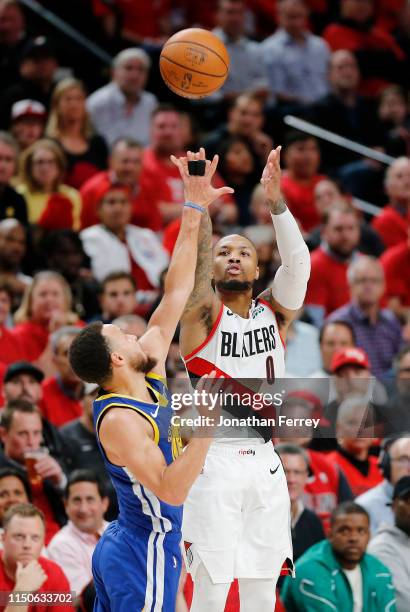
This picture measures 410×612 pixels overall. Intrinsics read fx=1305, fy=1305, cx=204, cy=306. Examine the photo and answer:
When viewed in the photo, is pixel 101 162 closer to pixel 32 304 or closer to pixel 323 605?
pixel 32 304

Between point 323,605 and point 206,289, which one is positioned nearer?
point 206,289

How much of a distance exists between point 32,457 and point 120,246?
3.12m

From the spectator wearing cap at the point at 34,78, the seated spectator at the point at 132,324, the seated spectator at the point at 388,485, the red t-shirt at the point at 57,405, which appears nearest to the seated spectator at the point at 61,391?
the red t-shirt at the point at 57,405

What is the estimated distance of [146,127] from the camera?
13.2 meters

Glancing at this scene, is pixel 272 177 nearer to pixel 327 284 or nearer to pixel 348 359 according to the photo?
pixel 348 359

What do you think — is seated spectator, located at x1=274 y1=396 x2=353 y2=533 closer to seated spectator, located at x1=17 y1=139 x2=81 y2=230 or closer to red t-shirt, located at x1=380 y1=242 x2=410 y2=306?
seated spectator, located at x1=17 y1=139 x2=81 y2=230

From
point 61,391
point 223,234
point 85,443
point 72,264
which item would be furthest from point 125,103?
Result: point 85,443

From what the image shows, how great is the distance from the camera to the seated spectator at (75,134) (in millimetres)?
11906

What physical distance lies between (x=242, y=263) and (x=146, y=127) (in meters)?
6.77

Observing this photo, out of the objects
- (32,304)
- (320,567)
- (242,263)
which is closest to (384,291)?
(32,304)

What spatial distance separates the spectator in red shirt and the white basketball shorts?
1.22m

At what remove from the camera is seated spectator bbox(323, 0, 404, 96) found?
15055 millimetres

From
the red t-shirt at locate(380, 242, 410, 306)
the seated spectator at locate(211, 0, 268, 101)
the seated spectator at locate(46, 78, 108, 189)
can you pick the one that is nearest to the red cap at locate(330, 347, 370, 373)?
the red t-shirt at locate(380, 242, 410, 306)

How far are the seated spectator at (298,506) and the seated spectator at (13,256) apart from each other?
299 centimetres
